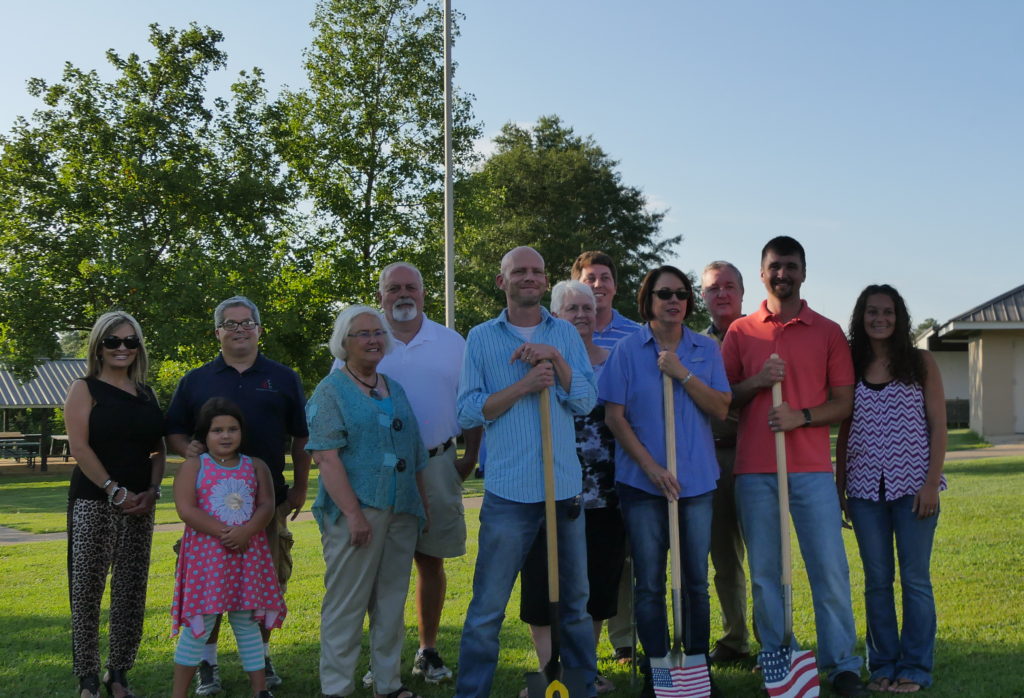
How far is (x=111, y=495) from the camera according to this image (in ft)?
16.4

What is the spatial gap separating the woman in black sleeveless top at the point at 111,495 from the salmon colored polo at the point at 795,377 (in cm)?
316

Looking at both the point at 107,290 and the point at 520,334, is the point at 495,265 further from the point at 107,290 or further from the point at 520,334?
the point at 520,334

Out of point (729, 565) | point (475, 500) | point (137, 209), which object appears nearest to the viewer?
point (729, 565)

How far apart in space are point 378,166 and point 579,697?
25.7m

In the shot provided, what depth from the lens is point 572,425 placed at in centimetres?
458

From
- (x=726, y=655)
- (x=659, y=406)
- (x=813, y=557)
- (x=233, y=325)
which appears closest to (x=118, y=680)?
(x=233, y=325)

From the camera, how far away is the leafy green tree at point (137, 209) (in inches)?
910

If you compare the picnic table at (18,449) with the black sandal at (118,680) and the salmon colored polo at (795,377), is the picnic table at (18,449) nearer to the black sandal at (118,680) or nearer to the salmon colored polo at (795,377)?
the black sandal at (118,680)

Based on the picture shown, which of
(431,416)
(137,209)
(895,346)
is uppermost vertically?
(137,209)

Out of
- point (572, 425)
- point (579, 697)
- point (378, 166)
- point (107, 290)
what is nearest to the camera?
point (579, 697)

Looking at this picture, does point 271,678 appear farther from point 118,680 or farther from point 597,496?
point 597,496

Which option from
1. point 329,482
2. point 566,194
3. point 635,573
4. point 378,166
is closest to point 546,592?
point 635,573

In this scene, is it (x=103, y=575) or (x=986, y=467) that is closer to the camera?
(x=103, y=575)

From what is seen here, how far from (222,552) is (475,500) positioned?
39.0 feet
